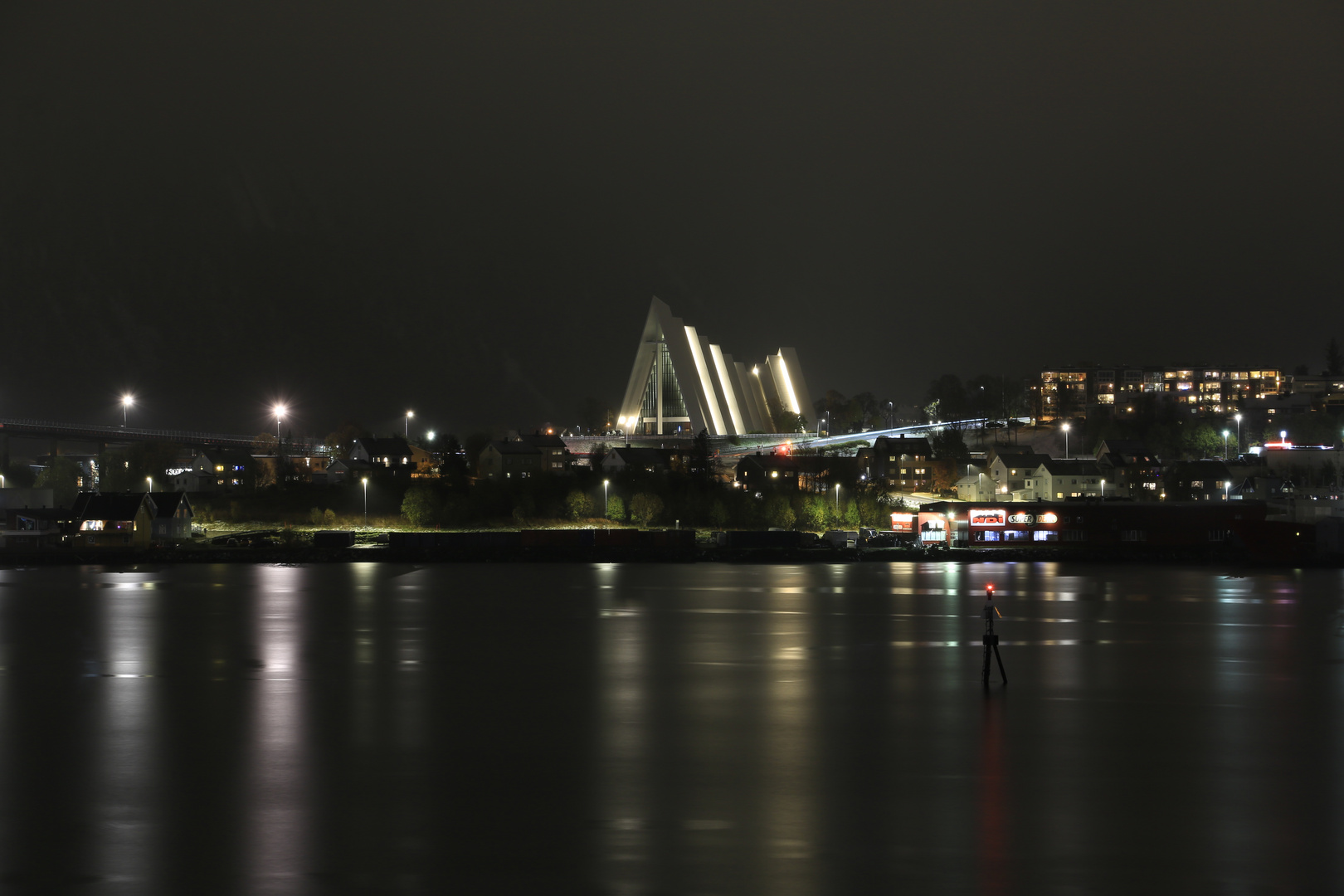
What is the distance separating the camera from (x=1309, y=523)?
73.0ft

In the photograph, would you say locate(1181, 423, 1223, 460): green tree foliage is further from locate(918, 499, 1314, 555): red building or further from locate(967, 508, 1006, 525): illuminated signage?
locate(967, 508, 1006, 525): illuminated signage

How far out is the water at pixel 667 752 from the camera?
4410 millimetres

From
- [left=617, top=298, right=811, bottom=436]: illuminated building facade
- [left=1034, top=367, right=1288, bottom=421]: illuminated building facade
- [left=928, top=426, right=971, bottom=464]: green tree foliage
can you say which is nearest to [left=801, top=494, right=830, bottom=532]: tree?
[left=928, top=426, right=971, bottom=464]: green tree foliage

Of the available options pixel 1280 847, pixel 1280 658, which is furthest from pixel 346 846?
pixel 1280 658

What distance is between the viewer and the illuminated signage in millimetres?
23484

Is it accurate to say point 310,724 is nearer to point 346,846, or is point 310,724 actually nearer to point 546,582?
point 346,846

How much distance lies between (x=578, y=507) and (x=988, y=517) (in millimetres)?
8420

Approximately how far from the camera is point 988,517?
77.2 ft

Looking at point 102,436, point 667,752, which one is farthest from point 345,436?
point 667,752

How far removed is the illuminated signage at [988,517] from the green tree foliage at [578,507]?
7944 mm

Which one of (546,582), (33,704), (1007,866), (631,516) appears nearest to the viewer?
(1007,866)

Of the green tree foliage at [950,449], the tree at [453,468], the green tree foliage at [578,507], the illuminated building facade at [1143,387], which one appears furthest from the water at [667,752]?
the illuminated building facade at [1143,387]

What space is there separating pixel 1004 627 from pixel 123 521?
17.2 metres

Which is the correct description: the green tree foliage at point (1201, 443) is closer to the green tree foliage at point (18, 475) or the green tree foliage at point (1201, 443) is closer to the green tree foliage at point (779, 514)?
the green tree foliage at point (779, 514)
